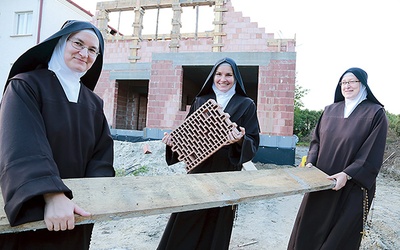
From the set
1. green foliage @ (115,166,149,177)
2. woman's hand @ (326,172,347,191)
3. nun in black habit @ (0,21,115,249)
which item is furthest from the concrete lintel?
nun in black habit @ (0,21,115,249)

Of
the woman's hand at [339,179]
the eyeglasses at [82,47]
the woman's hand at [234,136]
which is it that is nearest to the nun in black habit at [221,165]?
the woman's hand at [234,136]

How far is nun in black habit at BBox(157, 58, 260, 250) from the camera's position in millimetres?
2441

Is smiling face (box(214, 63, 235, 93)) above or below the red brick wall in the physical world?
below

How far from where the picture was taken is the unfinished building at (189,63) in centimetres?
875

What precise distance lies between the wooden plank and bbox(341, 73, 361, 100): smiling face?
108cm

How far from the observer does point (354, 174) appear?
2.55 m

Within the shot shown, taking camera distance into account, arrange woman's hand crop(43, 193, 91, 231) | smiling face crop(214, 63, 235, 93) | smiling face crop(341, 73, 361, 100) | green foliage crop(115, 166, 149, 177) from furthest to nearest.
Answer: green foliage crop(115, 166, 149, 177)
smiling face crop(341, 73, 361, 100)
smiling face crop(214, 63, 235, 93)
woman's hand crop(43, 193, 91, 231)

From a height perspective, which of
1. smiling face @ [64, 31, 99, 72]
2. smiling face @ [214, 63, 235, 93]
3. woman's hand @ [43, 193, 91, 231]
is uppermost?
smiling face @ [214, 63, 235, 93]

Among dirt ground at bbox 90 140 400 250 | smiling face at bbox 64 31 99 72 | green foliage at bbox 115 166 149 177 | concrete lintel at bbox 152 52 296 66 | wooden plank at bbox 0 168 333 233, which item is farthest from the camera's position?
concrete lintel at bbox 152 52 296 66

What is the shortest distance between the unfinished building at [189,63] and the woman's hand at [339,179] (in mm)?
6150

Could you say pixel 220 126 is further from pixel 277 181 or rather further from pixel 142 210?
pixel 142 210

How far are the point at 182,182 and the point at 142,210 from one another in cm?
41

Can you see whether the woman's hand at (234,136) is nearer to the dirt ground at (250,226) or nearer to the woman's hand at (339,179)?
the woman's hand at (339,179)

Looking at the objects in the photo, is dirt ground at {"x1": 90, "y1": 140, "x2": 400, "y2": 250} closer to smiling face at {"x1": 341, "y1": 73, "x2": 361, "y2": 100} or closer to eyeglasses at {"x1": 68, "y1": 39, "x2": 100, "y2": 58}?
smiling face at {"x1": 341, "y1": 73, "x2": 361, "y2": 100}
